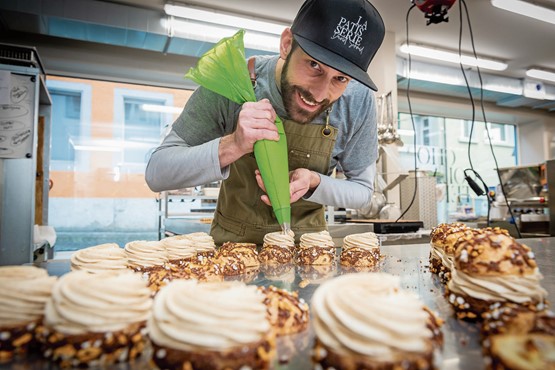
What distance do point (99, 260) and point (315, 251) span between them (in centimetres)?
114

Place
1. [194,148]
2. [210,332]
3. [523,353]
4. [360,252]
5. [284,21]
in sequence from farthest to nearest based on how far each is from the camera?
[284,21], [360,252], [194,148], [210,332], [523,353]

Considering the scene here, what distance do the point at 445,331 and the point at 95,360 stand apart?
0.94 m

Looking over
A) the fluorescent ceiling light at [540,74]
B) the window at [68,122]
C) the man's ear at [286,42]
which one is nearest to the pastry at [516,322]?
the man's ear at [286,42]

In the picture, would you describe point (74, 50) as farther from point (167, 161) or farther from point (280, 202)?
point (280, 202)

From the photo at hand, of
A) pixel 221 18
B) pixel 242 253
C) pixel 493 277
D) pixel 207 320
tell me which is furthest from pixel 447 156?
pixel 207 320

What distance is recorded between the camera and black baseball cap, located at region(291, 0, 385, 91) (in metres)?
1.67

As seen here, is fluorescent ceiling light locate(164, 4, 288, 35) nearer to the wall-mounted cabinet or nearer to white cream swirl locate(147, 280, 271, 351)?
the wall-mounted cabinet

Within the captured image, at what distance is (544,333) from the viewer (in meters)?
0.80

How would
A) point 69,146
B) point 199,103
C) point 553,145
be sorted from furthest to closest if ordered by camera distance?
point 553,145
point 69,146
point 199,103

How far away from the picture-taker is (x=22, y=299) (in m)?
0.97

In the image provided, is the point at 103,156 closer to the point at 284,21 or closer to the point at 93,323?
the point at 284,21

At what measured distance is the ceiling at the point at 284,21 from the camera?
15.8 feet

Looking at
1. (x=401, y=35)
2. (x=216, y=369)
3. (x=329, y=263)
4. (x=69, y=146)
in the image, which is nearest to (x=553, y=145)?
(x=401, y=35)

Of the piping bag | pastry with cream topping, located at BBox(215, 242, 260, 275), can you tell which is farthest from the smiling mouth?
pastry with cream topping, located at BBox(215, 242, 260, 275)
